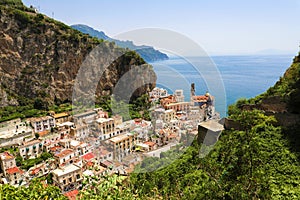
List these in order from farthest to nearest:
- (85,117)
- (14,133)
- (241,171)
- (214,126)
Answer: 1. (85,117)
2. (14,133)
3. (214,126)
4. (241,171)

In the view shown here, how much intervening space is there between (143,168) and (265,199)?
120 inches

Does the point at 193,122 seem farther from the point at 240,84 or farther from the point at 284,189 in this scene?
the point at 240,84

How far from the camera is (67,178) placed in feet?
20.8

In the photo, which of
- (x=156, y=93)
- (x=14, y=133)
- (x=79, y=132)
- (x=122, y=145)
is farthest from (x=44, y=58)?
(x=122, y=145)

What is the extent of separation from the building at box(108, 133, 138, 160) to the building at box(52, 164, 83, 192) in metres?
1.17

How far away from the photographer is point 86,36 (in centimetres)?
1605

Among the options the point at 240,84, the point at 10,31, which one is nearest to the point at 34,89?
the point at 10,31

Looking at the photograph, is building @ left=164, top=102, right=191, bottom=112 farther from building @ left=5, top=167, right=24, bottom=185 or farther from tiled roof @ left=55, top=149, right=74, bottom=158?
building @ left=5, top=167, right=24, bottom=185

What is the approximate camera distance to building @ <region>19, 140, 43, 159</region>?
834 centimetres

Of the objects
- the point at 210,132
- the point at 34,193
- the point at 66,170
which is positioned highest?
the point at 34,193

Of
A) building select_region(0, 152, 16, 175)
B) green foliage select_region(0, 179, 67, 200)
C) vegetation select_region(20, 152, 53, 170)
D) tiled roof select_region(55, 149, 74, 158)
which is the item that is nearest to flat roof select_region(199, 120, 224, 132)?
green foliage select_region(0, 179, 67, 200)

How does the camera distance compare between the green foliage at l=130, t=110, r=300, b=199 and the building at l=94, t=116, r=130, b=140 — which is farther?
the building at l=94, t=116, r=130, b=140

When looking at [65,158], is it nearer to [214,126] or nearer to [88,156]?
[88,156]

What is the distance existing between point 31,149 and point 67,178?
310 centimetres
